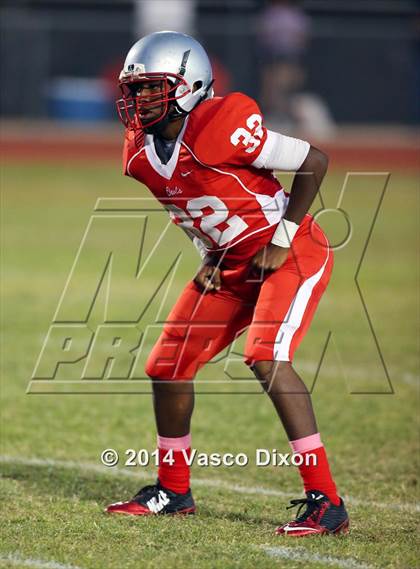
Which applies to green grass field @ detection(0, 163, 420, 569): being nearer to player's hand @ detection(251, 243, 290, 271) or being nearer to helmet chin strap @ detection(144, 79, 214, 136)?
player's hand @ detection(251, 243, 290, 271)

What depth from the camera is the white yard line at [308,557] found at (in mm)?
3547

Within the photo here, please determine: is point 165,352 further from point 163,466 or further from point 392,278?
point 392,278

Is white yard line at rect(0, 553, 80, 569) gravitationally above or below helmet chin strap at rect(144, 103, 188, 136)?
below

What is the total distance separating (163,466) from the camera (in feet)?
13.9

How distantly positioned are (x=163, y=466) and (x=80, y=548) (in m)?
0.62

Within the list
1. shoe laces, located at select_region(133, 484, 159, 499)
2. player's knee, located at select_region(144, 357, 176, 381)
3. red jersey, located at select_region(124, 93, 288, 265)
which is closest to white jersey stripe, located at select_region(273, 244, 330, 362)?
red jersey, located at select_region(124, 93, 288, 265)

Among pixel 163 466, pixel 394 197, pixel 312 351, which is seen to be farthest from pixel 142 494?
pixel 394 197

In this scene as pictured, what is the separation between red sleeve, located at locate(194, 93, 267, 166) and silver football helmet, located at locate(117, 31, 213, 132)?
5.8 inches

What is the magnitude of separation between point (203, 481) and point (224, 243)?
106cm

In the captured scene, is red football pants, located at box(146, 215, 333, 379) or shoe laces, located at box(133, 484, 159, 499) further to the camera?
shoe laces, located at box(133, 484, 159, 499)

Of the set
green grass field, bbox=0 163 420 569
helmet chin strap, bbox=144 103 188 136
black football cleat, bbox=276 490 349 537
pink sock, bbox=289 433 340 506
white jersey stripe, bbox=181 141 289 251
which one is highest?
helmet chin strap, bbox=144 103 188 136

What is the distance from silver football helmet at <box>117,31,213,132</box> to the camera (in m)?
3.94

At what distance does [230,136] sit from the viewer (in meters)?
3.89
